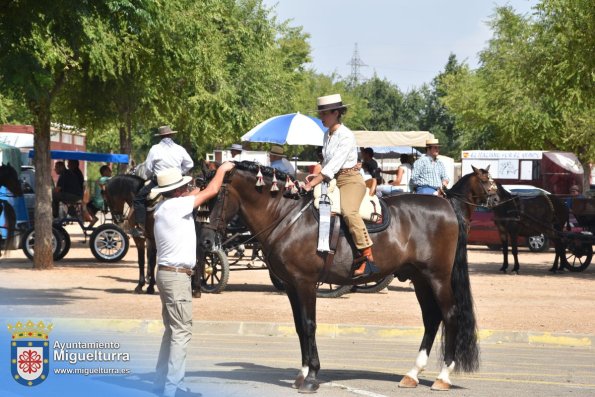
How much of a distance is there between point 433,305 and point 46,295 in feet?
29.3

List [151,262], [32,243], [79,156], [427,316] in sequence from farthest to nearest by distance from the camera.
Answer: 1. [79,156]
2. [32,243]
3. [151,262]
4. [427,316]

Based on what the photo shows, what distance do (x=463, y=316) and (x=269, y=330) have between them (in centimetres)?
Result: 426

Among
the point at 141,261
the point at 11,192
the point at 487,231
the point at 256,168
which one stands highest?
the point at 256,168

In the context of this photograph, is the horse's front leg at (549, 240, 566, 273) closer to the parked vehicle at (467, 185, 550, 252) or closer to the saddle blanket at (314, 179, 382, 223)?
the parked vehicle at (467, 185, 550, 252)

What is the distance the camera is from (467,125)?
220 feet

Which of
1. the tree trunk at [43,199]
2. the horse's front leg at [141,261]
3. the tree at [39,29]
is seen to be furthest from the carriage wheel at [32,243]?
the horse's front leg at [141,261]

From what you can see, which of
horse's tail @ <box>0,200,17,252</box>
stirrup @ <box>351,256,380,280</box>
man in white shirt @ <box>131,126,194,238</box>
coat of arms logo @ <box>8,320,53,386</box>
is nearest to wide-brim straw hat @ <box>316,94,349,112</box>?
stirrup @ <box>351,256,380,280</box>

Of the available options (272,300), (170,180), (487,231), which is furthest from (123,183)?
(487,231)

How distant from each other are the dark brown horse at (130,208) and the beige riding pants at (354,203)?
24.5ft

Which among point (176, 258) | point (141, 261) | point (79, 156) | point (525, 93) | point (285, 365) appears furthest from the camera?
point (525, 93)

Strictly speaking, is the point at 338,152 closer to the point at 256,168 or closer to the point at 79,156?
the point at 256,168

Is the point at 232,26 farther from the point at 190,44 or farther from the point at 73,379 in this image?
the point at 73,379

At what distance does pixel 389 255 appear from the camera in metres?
11.1

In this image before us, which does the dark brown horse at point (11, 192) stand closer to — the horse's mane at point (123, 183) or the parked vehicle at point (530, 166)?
the horse's mane at point (123, 183)
